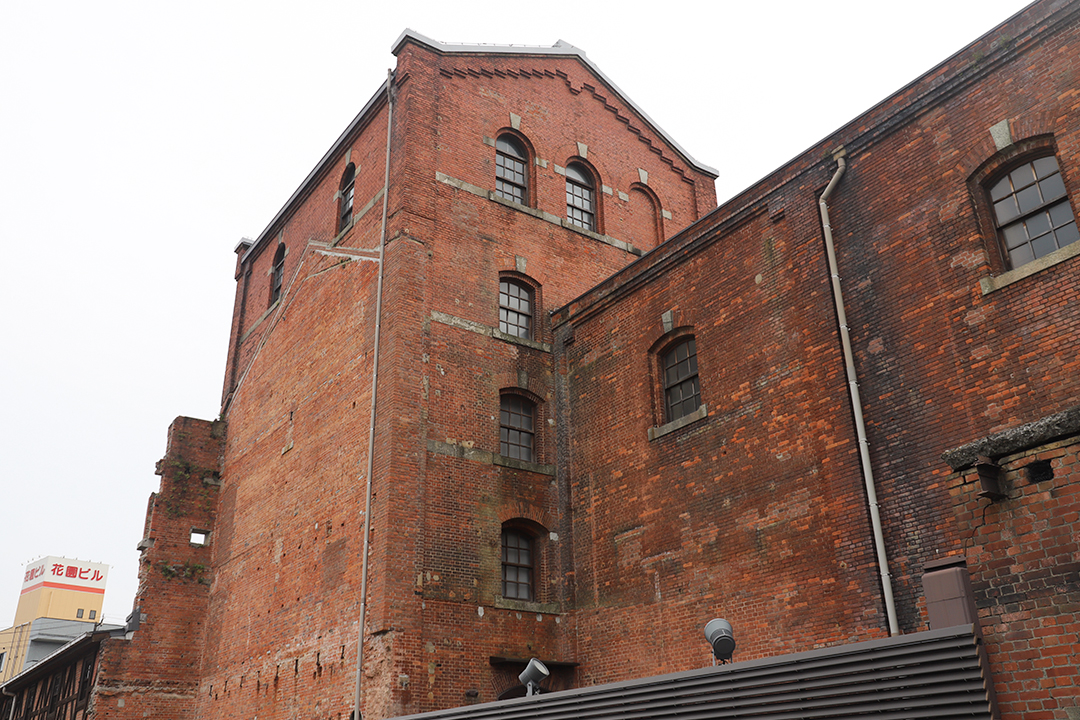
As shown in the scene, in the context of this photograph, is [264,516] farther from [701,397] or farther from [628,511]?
[701,397]

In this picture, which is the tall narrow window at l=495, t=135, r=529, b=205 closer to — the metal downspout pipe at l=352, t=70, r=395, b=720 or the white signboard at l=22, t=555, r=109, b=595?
the metal downspout pipe at l=352, t=70, r=395, b=720

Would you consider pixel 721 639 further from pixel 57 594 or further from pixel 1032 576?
pixel 57 594

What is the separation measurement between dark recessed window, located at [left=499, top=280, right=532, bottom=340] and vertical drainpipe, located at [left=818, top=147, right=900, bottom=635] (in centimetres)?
762

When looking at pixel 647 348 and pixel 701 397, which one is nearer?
pixel 701 397

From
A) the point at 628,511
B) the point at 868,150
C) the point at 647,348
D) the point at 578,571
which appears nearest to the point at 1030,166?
the point at 868,150

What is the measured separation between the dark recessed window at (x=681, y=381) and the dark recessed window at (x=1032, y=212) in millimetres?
5547

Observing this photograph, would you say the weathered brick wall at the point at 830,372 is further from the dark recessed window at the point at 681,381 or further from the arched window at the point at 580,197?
the arched window at the point at 580,197

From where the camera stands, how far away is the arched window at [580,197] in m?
21.6

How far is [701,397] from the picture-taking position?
1513 centimetres

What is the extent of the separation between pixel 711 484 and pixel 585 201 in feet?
32.7

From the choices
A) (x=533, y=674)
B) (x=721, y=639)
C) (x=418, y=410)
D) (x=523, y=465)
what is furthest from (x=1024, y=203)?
→ (x=418, y=410)

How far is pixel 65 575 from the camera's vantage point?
258 feet

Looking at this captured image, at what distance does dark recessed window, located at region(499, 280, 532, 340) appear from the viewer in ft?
62.7

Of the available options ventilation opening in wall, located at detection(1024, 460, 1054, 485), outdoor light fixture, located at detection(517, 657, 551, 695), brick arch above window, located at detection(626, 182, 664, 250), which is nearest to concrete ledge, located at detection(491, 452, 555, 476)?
outdoor light fixture, located at detection(517, 657, 551, 695)
